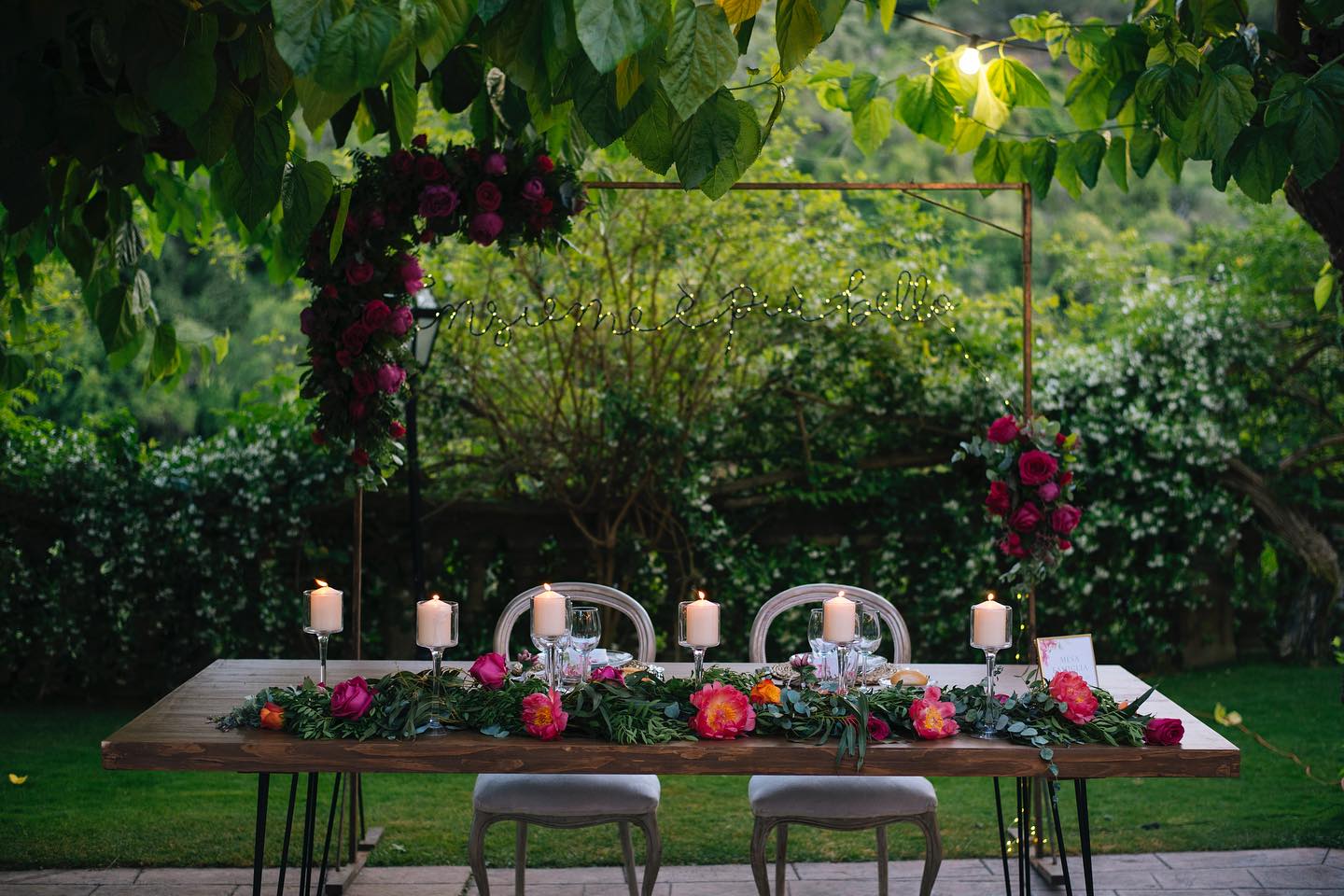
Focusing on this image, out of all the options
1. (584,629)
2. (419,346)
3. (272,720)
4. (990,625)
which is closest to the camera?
(272,720)

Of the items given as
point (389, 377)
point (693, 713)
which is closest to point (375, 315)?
point (389, 377)

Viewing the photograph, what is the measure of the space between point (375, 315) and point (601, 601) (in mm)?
984

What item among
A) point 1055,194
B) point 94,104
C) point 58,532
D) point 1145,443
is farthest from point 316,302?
point 1055,194

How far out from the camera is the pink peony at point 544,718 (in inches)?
93.4

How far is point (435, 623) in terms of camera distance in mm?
2584

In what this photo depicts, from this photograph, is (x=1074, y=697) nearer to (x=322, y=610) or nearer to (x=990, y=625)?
(x=990, y=625)

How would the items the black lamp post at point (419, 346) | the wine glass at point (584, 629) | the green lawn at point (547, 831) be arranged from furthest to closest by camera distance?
the black lamp post at point (419, 346) < the green lawn at point (547, 831) < the wine glass at point (584, 629)

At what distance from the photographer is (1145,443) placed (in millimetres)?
5582

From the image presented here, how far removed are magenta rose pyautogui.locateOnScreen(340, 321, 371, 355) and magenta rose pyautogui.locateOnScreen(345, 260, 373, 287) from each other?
11 centimetres

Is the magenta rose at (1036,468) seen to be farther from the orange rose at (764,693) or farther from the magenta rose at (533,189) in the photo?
the magenta rose at (533,189)

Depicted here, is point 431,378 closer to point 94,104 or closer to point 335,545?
point 335,545

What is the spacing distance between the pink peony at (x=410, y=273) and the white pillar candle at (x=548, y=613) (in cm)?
119

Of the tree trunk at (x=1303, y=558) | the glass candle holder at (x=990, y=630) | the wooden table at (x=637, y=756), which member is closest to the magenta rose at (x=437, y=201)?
the wooden table at (x=637, y=756)

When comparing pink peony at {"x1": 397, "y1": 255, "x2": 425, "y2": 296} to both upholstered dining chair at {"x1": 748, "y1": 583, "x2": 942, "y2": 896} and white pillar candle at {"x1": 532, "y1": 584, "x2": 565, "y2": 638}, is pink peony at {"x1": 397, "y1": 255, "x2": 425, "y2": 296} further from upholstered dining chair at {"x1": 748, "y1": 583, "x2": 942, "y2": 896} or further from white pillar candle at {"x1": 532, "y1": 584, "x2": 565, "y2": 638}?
upholstered dining chair at {"x1": 748, "y1": 583, "x2": 942, "y2": 896}
